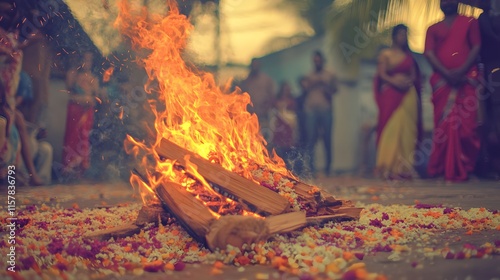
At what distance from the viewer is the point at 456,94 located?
1072 centimetres

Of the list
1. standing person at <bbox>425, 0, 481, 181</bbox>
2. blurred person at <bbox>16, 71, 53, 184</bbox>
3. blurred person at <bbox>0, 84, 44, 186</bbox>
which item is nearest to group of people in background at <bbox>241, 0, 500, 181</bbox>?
standing person at <bbox>425, 0, 481, 181</bbox>

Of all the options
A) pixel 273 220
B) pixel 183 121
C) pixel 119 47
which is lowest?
pixel 273 220

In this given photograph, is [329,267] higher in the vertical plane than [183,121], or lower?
lower

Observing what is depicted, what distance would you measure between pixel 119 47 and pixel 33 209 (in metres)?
5.16

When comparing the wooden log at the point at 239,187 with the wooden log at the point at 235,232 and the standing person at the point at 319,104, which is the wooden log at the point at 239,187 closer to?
the wooden log at the point at 235,232

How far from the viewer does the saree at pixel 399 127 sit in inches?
463

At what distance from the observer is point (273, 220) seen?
4.50 metres

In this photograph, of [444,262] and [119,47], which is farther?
[119,47]

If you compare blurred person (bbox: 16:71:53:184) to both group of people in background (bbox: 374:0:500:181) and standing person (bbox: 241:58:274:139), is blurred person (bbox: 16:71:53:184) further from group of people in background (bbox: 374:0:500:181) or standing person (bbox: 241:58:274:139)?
group of people in background (bbox: 374:0:500:181)

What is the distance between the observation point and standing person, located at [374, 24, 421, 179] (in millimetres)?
11742

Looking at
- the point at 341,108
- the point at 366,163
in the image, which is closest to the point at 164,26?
the point at 366,163

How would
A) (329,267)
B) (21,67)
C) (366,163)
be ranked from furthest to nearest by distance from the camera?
(366,163), (21,67), (329,267)

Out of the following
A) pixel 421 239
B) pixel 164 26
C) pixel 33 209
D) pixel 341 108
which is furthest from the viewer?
pixel 341 108

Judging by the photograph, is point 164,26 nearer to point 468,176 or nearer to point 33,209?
point 33,209
